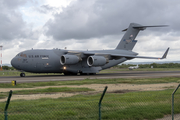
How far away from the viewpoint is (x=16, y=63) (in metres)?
34.7

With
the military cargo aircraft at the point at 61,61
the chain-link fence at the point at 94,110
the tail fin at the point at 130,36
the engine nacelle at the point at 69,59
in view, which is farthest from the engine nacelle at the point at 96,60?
the chain-link fence at the point at 94,110

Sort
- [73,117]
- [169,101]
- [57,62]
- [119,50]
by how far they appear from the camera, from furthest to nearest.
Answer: [119,50], [57,62], [169,101], [73,117]

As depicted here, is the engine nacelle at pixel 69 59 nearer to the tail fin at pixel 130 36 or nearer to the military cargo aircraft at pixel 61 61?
the military cargo aircraft at pixel 61 61

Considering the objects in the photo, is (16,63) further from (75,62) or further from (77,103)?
(77,103)

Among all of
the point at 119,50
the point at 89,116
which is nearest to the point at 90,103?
the point at 89,116

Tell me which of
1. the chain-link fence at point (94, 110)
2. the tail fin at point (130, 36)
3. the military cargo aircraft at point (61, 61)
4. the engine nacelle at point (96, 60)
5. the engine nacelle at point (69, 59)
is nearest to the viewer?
the chain-link fence at point (94, 110)

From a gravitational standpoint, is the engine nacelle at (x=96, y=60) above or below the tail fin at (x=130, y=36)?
below

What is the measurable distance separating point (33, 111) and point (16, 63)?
26394 mm

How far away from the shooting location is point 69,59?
3628 cm

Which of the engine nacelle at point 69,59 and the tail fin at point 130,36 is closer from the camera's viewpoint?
the engine nacelle at point 69,59

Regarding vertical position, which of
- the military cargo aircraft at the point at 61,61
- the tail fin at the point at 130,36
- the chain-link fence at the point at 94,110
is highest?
the tail fin at the point at 130,36

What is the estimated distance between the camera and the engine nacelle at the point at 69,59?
118 ft

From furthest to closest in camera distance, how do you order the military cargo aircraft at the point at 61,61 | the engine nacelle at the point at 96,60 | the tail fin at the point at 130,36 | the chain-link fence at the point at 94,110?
1. the tail fin at the point at 130,36
2. the engine nacelle at the point at 96,60
3. the military cargo aircraft at the point at 61,61
4. the chain-link fence at the point at 94,110

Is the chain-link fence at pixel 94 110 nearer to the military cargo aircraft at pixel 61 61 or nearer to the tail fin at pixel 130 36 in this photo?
the military cargo aircraft at pixel 61 61
